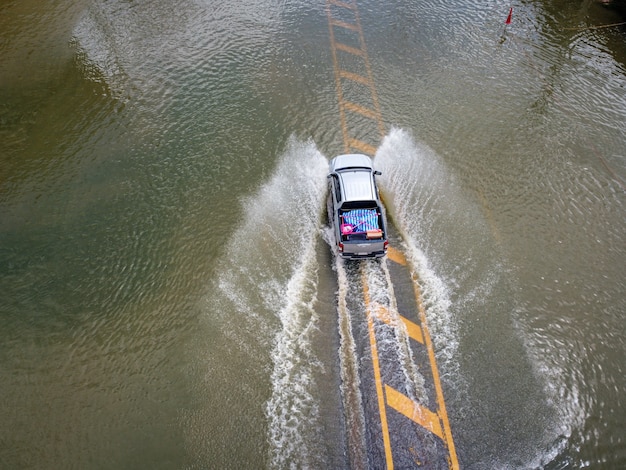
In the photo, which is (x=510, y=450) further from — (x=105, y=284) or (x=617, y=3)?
(x=617, y=3)

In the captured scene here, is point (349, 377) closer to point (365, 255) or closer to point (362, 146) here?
point (365, 255)

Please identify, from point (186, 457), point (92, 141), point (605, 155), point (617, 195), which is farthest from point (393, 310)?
point (92, 141)

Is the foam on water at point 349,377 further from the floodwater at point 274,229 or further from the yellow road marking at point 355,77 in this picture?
the yellow road marking at point 355,77

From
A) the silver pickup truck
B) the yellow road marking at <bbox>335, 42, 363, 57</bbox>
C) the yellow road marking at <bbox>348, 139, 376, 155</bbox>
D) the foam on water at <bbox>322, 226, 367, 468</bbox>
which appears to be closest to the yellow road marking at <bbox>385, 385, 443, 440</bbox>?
the foam on water at <bbox>322, 226, 367, 468</bbox>

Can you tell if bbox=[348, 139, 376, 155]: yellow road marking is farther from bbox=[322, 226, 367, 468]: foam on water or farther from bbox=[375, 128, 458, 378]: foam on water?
bbox=[322, 226, 367, 468]: foam on water

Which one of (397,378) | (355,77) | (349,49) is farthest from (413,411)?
(349,49)

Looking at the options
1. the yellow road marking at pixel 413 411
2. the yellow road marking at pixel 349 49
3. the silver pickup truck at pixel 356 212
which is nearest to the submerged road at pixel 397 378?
the yellow road marking at pixel 413 411
